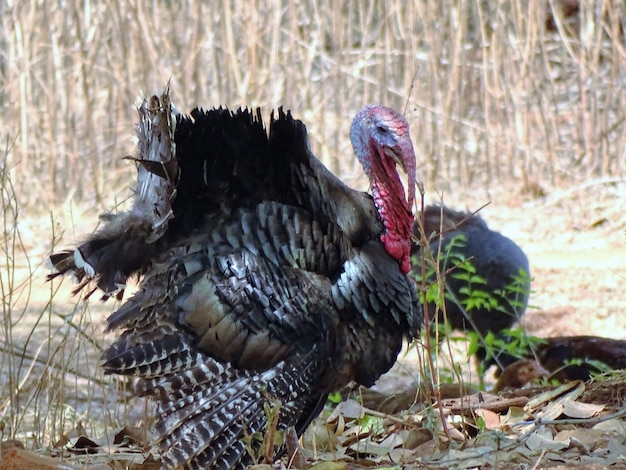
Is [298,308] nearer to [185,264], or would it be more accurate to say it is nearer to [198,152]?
[185,264]

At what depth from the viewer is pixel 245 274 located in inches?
145

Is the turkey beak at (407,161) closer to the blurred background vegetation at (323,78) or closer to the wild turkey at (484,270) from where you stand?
the wild turkey at (484,270)

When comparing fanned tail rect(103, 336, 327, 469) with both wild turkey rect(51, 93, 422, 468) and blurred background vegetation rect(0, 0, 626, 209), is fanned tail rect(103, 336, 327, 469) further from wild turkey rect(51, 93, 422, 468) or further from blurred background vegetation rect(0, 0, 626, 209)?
blurred background vegetation rect(0, 0, 626, 209)

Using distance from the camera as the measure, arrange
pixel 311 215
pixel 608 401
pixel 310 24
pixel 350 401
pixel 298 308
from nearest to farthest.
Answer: pixel 298 308, pixel 311 215, pixel 608 401, pixel 350 401, pixel 310 24

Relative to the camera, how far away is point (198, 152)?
12.7 feet

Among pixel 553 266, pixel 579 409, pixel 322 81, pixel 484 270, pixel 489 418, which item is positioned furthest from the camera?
pixel 322 81

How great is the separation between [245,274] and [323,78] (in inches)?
292

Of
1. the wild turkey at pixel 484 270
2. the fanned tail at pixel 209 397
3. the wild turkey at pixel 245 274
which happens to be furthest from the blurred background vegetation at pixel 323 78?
the fanned tail at pixel 209 397

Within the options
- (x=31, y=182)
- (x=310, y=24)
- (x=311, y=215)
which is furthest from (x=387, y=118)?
(x=31, y=182)

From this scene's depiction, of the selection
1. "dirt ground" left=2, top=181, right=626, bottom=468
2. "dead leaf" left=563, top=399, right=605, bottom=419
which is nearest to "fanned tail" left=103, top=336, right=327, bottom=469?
"dead leaf" left=563, top=399, right=605, bottom=419

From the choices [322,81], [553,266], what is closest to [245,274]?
[553,266]

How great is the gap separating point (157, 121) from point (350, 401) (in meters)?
1.84

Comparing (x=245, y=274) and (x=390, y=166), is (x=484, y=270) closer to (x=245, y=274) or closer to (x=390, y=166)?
(x=390, y=166)

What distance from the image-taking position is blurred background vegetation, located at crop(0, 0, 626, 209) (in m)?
10.5
